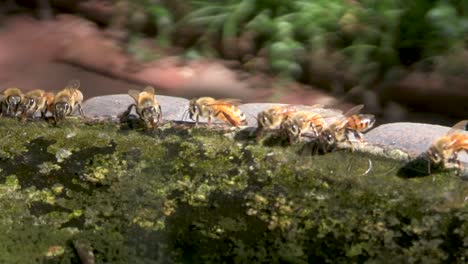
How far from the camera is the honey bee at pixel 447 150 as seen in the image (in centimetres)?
203

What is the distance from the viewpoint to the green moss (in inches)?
74.6

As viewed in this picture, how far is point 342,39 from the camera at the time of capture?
3721 millimetres

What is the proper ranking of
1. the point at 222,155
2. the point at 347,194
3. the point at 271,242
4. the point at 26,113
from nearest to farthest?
the point at 271,242 < the point at 347,194 < the point at 222,155 < the point at 26,113

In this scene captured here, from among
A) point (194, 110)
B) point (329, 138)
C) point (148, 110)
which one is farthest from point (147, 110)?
point (329, 138)

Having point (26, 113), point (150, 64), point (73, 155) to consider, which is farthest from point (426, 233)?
point (150, 64)

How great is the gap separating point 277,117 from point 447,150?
0.38 meters

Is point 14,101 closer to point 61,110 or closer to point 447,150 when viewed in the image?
Result: point 61,110

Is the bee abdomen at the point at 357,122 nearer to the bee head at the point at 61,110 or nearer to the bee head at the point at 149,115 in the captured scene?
the bee head at the point at 149,115

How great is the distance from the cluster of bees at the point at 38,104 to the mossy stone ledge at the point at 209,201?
0.17 ft

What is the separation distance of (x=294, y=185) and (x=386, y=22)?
1.66 m

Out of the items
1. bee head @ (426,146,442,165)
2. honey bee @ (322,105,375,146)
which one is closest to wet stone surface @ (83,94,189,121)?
honey bee @ (322,105,375,146)

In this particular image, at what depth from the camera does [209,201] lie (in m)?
2.05

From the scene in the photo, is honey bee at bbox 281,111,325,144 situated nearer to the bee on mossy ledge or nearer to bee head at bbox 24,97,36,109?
the bee on mossy ledge

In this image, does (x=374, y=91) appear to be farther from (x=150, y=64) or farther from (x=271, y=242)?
(x=271, y=242)
